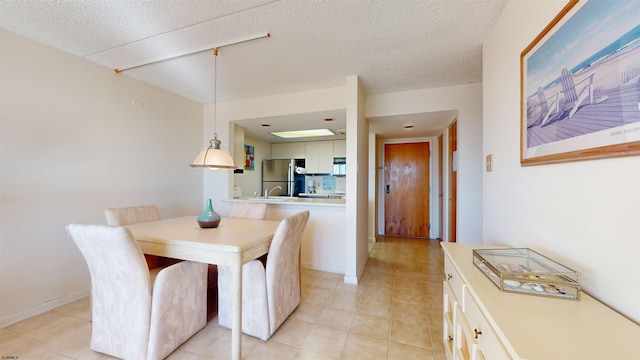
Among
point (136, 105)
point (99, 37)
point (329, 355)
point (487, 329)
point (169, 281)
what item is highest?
point (99, 37)

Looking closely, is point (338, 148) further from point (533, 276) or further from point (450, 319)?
point (533, 276)

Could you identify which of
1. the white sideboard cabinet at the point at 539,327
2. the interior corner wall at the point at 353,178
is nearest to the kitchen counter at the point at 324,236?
the interior corner wall at the point at 353,178

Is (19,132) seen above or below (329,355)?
above

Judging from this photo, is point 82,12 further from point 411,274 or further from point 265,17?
point 411,274

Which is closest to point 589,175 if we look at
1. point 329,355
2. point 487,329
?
point 487,329

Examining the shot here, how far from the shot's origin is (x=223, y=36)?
1.92 metres

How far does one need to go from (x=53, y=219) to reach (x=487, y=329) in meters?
3.21

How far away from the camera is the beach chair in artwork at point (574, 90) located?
84 cm

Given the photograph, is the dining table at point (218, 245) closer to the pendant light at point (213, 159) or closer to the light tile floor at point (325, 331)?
the light tile floor at point (325, 331)

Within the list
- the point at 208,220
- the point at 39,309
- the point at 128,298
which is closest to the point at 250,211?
the point at 208,220

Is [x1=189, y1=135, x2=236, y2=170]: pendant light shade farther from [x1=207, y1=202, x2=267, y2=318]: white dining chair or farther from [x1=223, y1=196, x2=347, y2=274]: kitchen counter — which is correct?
[x1=223, y1=196, x2=347, y2=274]: kitchen counter

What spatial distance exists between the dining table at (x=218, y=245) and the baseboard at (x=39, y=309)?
105 cm

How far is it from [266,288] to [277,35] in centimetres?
196

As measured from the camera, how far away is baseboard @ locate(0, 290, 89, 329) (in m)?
1.83
